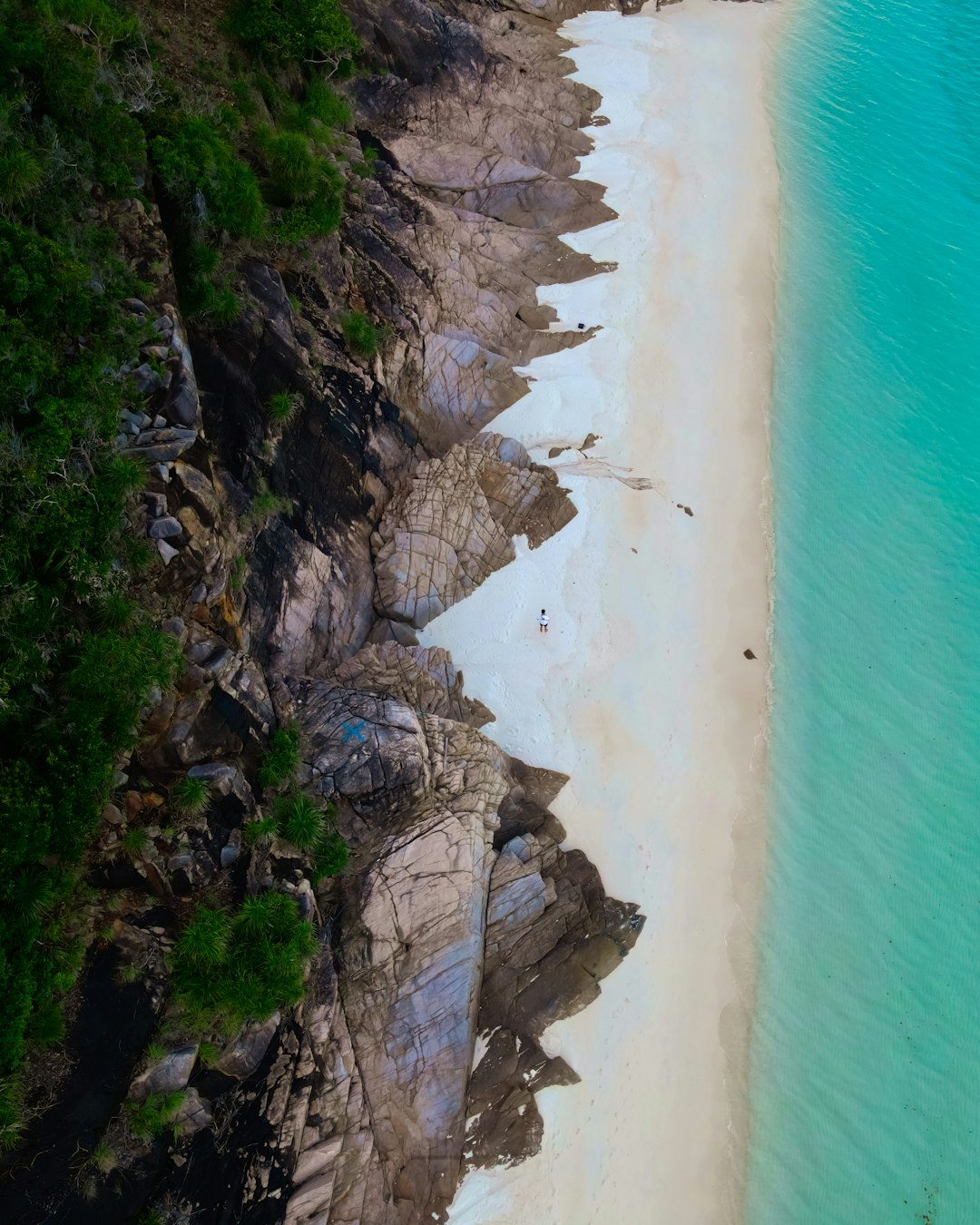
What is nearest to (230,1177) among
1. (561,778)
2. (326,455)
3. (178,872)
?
(178,872)

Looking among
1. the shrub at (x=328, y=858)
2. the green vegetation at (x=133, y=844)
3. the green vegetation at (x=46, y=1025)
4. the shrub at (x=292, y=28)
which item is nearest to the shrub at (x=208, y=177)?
the shrub at (x=292, y=28)

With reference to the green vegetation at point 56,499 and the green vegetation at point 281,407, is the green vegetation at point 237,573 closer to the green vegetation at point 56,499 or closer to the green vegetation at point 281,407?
the green vegetation at point 56,499

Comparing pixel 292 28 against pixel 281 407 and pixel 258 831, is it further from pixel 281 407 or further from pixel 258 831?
pixel 258 831

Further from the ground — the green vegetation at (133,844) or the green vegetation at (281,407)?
the green vegetation at (281,407)

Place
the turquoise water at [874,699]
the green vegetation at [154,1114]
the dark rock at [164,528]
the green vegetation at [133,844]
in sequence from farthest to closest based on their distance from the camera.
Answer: the turquoise water at [874,699]
the dark rock at [164,528]
the green vegetation at [133,844]
the green vegetation at [154,1114]

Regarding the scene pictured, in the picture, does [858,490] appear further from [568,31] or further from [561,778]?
[568,31]

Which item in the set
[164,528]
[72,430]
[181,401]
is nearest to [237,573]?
[164,528]
